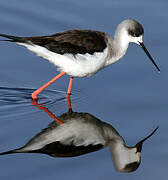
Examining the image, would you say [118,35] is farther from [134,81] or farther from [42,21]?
[42,21]

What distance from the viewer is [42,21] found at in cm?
1090

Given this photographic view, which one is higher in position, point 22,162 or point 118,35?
point 118,35

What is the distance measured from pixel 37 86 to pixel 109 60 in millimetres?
1229

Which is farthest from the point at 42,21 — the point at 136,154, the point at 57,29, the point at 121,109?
the point at 136,154

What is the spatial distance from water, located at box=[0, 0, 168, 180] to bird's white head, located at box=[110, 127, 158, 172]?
0.09 metres

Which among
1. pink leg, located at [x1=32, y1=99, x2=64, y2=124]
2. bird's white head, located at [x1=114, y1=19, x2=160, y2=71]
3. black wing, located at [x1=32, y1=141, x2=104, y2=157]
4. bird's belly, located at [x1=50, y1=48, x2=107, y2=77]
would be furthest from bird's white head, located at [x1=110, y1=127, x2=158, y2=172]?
bird's white head, located at [x1=114, y1=19, x2=160, y2=71]

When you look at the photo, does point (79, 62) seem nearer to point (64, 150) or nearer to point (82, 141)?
point (82, 141)

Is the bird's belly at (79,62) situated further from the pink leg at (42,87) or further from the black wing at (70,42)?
the pink leg at (42,87)

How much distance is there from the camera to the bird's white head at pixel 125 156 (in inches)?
287

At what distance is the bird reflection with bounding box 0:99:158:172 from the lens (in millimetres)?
7348

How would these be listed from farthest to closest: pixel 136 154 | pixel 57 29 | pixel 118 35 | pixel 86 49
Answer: pixel 57 29, pixel 118 35, pixel 86 49, pixel 136 154

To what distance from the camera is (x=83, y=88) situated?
366 inches

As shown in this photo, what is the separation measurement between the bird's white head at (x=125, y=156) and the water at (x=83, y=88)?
91 millimetres

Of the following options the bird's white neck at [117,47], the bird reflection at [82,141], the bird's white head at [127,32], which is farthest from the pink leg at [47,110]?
the bird's white head at [127,32]
